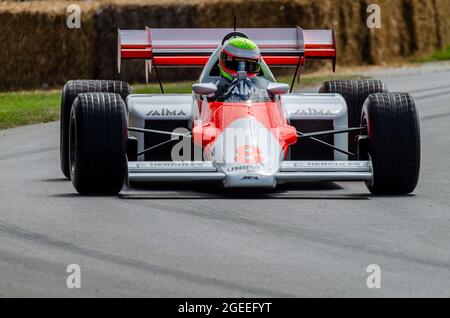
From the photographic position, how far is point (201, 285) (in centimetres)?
892

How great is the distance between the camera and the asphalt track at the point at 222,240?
897cm

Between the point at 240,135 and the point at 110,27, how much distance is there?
19529mm

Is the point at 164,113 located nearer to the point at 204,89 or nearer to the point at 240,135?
the point at 204,89

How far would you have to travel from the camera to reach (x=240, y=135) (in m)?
13.1

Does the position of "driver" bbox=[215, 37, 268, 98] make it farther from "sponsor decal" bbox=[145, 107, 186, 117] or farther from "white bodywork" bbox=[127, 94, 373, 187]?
"white bodywork" bbox=[127, 94, 373, 187]

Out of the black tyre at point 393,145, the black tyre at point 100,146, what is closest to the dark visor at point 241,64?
the black tyre at point 393,145

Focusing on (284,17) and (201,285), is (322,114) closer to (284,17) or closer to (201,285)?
(201,285)

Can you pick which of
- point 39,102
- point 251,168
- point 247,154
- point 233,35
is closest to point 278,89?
point 247,154

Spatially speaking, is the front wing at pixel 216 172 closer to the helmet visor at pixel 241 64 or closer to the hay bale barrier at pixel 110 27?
the helmet visor at pixel 241 64

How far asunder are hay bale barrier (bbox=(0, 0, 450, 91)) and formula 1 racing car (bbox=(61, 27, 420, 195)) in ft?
53.8

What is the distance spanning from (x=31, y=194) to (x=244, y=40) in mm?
2614

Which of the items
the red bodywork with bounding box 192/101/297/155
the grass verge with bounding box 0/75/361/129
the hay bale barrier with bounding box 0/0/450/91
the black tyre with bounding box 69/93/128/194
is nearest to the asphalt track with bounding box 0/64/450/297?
the black tyre with bounding box 69/93/128/194

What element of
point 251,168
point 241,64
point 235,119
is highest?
point 241,64
